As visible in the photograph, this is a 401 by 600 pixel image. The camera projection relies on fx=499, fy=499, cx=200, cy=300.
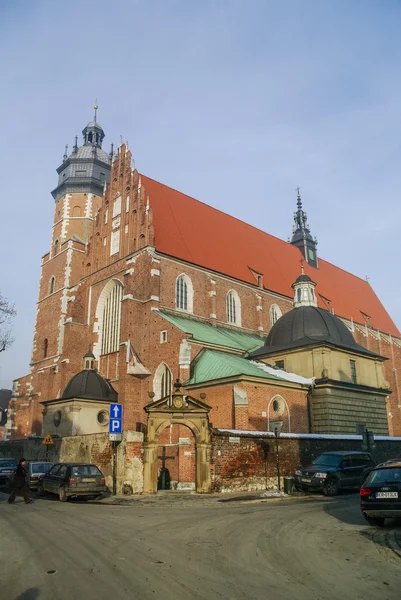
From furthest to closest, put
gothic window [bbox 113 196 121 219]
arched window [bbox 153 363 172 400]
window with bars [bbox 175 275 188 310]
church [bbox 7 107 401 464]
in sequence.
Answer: gothic window [bbox 113 196 121 219] → window with bars [bbox 175 275 188 310] → arched window [bbox 153 363 172 400] → church [bbox 7 107 401 464]

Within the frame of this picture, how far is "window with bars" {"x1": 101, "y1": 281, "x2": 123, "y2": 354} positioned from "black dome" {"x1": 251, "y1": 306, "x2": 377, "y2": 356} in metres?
8.87

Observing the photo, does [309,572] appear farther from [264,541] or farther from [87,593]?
[87,593]

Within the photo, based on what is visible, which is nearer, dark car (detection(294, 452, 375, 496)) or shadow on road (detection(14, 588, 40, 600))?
shadow on road (detection(14, 588, 40, 600))

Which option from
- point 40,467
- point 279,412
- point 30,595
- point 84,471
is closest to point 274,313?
point 279,412

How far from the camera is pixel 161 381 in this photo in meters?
27.6

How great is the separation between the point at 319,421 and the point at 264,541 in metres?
19.2

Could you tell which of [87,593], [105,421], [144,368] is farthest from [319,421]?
[87,593]

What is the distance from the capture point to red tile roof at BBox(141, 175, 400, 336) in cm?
3381

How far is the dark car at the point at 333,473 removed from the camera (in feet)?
→ 54.9

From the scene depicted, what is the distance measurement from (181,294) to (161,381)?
255 inches

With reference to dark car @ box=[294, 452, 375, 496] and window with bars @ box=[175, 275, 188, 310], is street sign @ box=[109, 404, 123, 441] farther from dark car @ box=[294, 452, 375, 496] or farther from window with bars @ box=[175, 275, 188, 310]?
window with bars @ box=[175, 275, 188, 310]

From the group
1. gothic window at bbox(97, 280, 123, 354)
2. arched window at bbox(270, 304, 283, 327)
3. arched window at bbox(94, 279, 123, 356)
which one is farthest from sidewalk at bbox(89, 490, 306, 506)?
arched window at bbox(270, 304, 283, 327)

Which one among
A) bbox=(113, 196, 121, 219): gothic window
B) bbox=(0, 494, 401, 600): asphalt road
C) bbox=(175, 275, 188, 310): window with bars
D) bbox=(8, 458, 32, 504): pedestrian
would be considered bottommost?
bbox=(0, 494, 401, 600): asphalt road

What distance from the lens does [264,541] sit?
849 centimetres
